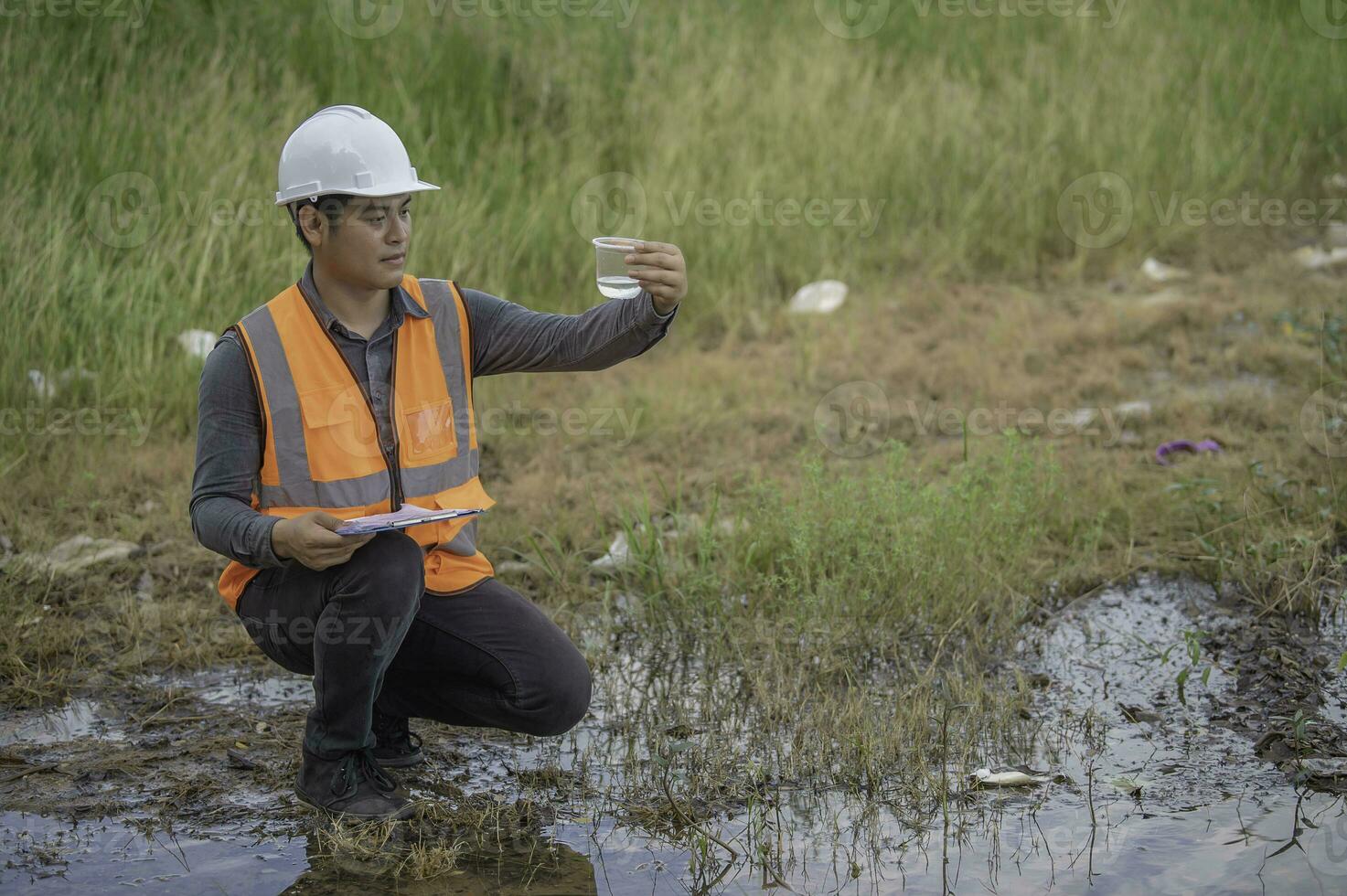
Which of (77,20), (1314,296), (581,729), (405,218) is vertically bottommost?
(581,729)

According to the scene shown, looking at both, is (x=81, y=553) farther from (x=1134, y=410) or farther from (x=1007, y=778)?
(x=1134, y=410)

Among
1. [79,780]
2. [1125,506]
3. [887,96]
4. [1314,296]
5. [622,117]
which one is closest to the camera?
[79,780]

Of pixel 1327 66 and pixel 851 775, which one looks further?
Result: pixel 1327 66

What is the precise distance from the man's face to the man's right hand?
55cm

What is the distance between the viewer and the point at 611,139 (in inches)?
279

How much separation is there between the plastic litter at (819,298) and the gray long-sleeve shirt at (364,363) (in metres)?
3.44

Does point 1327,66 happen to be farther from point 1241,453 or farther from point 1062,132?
point 1241,453

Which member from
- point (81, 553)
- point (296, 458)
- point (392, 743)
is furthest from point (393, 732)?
point (81, 553)

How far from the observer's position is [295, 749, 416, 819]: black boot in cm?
288

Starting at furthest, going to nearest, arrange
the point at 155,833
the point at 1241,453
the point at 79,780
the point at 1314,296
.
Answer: the point at 1314,296 < the point at 1241,453 < the point at 79,780 < the point at 155,833

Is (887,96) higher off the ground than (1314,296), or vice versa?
(887,96)

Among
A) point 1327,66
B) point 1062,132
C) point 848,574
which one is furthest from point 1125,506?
point 1327,66

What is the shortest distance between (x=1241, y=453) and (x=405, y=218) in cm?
329

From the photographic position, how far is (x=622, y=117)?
719 cm
